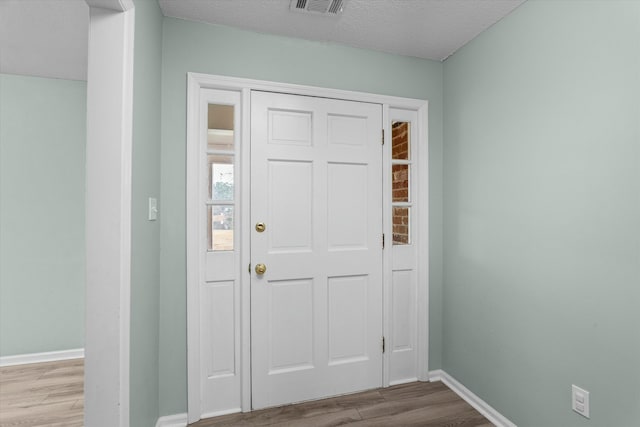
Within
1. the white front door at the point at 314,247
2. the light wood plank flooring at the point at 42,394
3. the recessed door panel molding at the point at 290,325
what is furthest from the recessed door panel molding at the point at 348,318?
the light wood plank flooring at the point at 42,394

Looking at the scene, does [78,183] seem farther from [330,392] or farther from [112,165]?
[330,392]

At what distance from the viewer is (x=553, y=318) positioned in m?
1.63

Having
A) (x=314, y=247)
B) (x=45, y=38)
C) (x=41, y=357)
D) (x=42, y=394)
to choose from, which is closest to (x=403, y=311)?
(x=314, y=247)

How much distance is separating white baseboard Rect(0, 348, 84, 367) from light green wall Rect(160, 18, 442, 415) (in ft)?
4.96

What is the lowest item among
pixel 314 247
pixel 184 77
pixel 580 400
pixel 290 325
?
pixel 580 400

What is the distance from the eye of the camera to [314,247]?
218 cm

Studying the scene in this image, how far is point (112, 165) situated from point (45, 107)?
2.28 metres

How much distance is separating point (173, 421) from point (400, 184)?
2110mm

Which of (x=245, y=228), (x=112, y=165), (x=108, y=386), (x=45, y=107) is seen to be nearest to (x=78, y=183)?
(x=45, y=107)

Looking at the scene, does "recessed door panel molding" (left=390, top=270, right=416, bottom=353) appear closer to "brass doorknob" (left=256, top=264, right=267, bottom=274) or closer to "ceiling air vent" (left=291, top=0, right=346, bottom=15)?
"brass doorknob" (left=256, top=264, right=267, bottom=274)

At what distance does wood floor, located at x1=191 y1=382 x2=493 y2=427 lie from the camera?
75.7 inches

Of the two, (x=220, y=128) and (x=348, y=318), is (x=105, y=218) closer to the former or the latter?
(x=220, y=128)

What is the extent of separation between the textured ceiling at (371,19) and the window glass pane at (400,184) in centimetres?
85

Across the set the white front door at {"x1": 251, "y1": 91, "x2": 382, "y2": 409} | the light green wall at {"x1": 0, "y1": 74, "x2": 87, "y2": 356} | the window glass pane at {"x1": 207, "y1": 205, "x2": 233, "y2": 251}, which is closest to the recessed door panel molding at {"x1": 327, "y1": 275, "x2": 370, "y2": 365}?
the white front door at {"x1": 251, "y1": 91, "x2": 382, "y2": 409}
